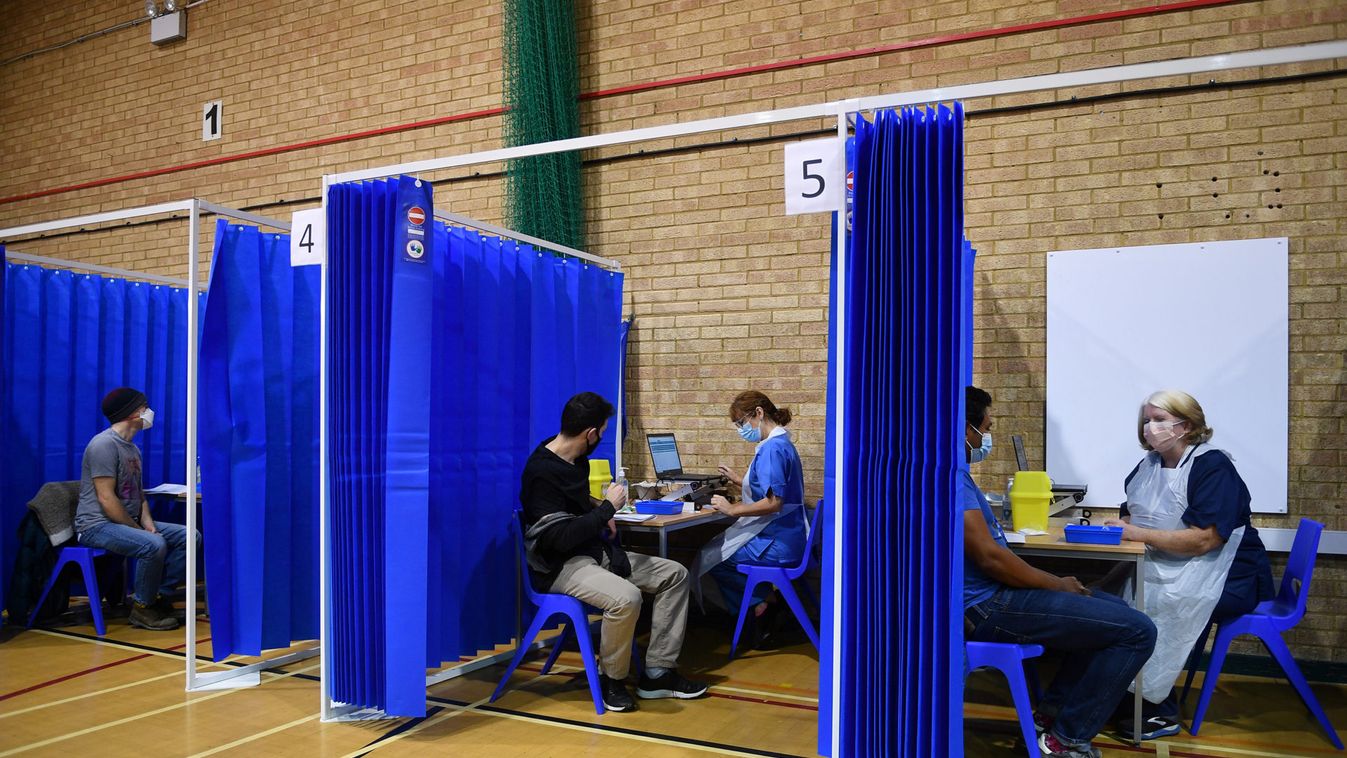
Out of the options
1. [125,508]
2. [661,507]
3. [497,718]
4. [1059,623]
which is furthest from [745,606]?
[125,508]

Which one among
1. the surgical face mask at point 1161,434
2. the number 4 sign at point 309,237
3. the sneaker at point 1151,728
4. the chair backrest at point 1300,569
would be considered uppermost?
the number 4 sign at point 309,237

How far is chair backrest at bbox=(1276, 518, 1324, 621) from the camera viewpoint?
3.71 meters

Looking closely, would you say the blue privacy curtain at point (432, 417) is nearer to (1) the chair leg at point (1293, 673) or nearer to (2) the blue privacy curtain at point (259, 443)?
(2) the blue privacy curtain at point (259, 443)

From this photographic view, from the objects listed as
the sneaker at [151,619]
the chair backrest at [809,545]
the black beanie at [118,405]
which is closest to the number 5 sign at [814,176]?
the chair backrest at [809,545]

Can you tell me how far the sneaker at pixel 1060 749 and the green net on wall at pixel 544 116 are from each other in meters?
3.94

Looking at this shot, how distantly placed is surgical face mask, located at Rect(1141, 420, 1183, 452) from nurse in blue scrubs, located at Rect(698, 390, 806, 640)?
1675 mm

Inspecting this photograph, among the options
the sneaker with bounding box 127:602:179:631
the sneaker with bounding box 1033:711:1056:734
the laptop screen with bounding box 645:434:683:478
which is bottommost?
the sneaker with bounding box 127:602:179:631

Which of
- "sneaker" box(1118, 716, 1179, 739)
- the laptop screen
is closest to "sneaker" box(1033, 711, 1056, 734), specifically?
"sneaker" box(1118, 716, 1179, 739)

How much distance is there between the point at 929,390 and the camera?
2828 millimetres

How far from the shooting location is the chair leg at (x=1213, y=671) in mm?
3740

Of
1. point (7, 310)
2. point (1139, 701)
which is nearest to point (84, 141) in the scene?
point (7, 310)

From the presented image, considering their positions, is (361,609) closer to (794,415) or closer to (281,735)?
(281,735)

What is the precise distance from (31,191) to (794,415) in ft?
25.6

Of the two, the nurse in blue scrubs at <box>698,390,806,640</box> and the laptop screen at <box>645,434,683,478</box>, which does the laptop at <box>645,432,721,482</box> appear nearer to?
the laptop screen at <box>645,434,683,478</box>
